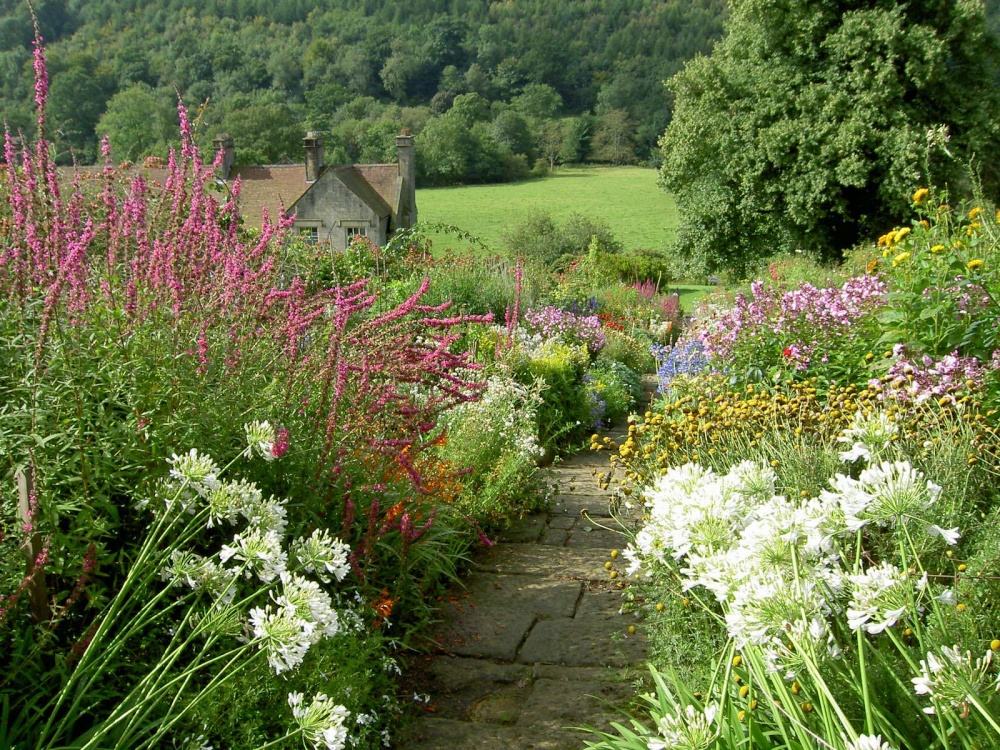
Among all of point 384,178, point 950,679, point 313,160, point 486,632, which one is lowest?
point 486,632

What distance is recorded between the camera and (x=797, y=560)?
147 cm

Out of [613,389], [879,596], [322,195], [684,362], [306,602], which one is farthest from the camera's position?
[322,195]

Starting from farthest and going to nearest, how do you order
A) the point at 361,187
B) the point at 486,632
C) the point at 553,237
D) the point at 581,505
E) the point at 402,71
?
the point at 402,71 < the point at 361,187 < the point at 553,237 < the point at 581,505 < the point at 486,632

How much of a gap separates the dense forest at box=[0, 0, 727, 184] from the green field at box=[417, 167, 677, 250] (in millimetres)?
3054

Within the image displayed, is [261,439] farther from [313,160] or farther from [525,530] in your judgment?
[313,160]

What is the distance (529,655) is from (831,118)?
19.6 meters

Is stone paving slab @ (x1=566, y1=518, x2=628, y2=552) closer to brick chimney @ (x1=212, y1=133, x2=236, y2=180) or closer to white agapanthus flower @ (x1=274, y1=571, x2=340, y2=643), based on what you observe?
white agapanthus flower @ (x1=274, y1=571, x2=340, y2=643)

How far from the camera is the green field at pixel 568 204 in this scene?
35062 millimetres

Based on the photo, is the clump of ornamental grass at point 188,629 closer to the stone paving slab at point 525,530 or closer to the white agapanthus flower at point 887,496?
the white agapanthus flower at point 887,496

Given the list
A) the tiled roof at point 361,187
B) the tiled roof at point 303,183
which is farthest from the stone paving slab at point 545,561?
the tiled roof at point 361,187

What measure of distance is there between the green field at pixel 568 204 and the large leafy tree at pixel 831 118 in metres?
9.75

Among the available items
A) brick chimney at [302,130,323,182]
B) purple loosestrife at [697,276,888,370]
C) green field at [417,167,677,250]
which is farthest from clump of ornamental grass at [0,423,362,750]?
brick chimney at [302,130,323,182]

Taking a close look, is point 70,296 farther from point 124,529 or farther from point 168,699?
point 168,699

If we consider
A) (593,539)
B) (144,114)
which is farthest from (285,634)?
(144,114)
